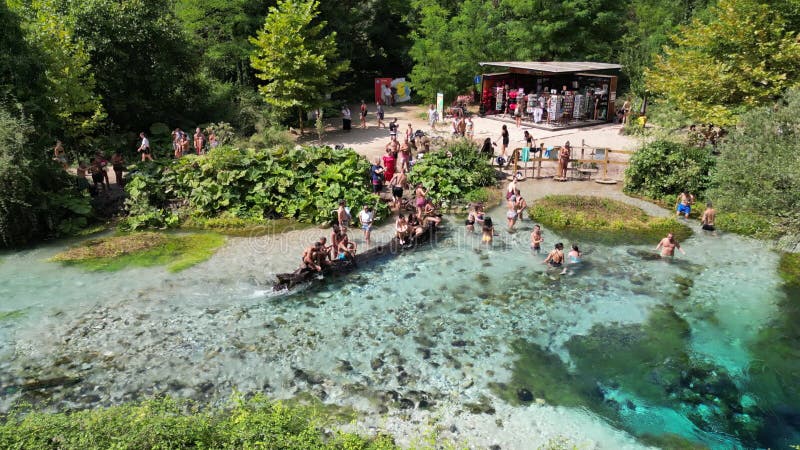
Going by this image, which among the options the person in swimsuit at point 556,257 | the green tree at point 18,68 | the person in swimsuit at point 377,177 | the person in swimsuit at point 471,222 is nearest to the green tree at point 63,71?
the green tree at point 18,68

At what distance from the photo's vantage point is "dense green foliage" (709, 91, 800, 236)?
45.0 feet

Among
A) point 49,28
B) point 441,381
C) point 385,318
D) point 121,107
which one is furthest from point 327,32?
point 441,381

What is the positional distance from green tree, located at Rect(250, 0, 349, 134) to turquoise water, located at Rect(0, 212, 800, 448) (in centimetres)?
1221

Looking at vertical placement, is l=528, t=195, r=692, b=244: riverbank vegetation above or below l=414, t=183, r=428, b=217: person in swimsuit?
below

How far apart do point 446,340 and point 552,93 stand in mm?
21359

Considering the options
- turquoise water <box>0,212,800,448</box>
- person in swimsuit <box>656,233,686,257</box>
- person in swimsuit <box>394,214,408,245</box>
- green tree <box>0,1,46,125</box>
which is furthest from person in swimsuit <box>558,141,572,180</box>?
green tree <box>0,1,46,125</box>

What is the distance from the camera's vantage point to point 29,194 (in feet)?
60.5

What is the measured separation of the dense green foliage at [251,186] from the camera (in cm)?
2052

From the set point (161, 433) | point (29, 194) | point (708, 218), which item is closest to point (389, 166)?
point (708, 218)

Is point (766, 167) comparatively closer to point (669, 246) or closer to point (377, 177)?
point (669, 246)

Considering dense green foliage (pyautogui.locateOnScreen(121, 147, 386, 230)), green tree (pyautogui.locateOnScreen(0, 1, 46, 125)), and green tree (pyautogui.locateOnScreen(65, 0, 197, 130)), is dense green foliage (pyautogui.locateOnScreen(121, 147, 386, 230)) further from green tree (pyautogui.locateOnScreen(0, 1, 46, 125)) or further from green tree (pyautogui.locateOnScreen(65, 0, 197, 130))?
green tree (pyautogui.locateOnScreen(65, 0, 197, 130))

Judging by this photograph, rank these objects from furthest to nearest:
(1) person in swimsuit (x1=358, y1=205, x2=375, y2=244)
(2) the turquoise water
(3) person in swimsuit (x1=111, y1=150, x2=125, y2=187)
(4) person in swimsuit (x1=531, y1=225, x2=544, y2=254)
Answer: (3) person in swimsuit (x1=111, y1=150, x2=125, y2=187), (1) person in swimsuit (x1=358, y1=205, x2=375, y2=244), (4) person in swimsuit (x1=531, y1=225, x2=544, y2=254), (2) the turquoise water

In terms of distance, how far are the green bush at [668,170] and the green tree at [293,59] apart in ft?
48.1

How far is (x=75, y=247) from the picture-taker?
1822 cm
